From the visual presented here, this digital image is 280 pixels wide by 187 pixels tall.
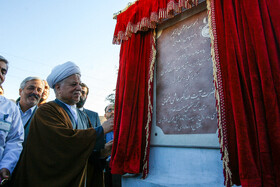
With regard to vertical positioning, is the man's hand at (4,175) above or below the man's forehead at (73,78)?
below

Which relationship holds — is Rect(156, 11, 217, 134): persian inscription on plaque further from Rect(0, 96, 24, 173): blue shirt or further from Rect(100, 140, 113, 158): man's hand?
Rect(0, 96, 24, 173): blue shirt

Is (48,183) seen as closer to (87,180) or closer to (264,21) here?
(87,180)

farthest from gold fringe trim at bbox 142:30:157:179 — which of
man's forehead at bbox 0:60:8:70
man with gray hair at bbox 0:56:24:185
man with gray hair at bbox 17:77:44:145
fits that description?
Answer: man with gray hair at bbox 17:77:44:145

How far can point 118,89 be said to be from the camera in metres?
2.17

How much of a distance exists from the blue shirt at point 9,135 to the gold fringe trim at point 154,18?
1.32m

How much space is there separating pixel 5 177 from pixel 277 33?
2027 millimetres

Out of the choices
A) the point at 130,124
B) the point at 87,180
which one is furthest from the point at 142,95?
the point at 87,180

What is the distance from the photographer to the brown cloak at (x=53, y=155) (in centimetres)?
142

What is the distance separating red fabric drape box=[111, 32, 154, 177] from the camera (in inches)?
69.9

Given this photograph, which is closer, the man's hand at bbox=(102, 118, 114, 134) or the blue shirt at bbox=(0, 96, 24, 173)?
the blue shirt at bbox=(0, 96, 24, 173)

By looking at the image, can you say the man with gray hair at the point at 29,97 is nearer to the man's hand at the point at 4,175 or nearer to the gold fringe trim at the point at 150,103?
the man's hand at the point at 4,175

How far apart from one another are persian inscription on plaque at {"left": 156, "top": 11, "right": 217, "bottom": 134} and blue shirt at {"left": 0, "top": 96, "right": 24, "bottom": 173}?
4.03 ft

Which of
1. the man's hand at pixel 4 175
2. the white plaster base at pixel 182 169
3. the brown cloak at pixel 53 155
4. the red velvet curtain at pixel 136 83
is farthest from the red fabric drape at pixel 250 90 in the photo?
the man's hand at pixel 4 175

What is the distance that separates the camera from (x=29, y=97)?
223 centimetres
